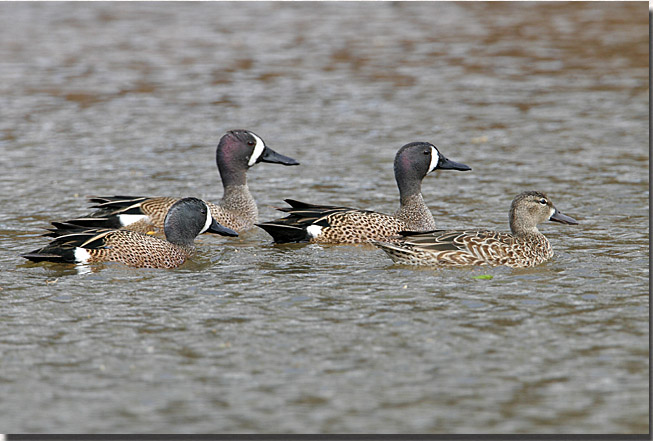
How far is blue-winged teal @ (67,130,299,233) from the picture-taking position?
1104 centimetres

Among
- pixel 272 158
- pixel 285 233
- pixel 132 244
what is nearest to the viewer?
pixel 132 244

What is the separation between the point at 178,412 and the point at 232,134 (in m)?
6.23

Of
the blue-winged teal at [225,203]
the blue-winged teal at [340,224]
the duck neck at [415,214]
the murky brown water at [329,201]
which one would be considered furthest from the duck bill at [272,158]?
the duck neck at [415,214]

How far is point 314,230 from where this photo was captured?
1052 cm

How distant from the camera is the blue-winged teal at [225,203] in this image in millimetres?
11039

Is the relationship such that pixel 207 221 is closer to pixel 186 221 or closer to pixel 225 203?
pixel 186 221

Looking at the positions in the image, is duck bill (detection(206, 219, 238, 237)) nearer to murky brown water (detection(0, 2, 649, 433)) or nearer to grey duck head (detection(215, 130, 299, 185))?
murky brown water (detection(0, 2, 649, 433))

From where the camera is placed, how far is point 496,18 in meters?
23.3

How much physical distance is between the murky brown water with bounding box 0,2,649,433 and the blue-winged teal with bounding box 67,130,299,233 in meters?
0.54

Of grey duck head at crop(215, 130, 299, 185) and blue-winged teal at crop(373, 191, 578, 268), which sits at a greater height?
grey duck head at crop(215, 130, 299, 185)

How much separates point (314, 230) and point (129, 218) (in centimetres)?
208

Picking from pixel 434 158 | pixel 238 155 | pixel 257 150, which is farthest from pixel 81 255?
pixel 434 158

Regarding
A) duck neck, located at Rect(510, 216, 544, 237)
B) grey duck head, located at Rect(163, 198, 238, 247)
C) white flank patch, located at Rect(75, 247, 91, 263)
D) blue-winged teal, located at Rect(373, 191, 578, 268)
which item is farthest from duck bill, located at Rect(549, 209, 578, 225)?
white flank patch, located at Rect(75, 247, 91, 263)

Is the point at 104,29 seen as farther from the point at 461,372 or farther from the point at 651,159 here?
the point at 461,372
